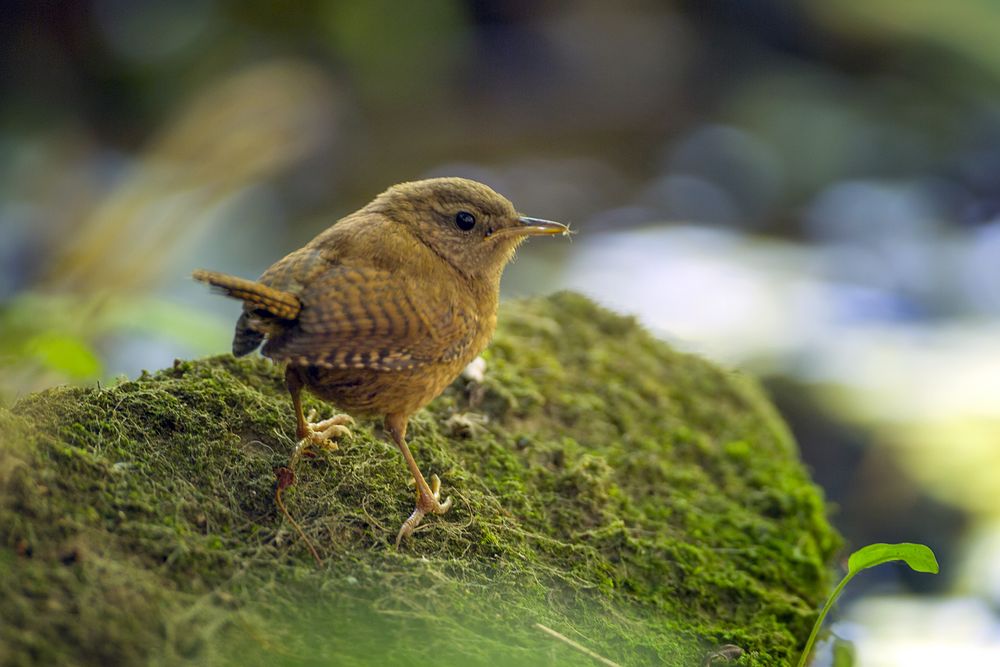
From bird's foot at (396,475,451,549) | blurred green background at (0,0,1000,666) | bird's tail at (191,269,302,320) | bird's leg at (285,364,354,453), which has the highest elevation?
blurred green background at (0,0,1000,666)

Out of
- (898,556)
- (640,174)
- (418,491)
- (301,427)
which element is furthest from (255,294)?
(640,174)

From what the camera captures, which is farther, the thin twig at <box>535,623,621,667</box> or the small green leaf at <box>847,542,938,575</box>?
the small green leaf at <box>847,542,938,575</box>

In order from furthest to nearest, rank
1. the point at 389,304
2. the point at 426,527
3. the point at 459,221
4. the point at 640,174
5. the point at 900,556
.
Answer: the point at 640,174
the point at 459,221
the point at 389,304
the point at 426,527
the point at 900,556

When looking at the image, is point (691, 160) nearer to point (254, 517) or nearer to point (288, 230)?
point (288, 230)

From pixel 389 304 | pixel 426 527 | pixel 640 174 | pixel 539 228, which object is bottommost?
pixel 426 527

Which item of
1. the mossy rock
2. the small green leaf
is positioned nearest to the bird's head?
the mossy rock

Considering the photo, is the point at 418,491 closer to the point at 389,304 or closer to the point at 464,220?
the point at 389,304

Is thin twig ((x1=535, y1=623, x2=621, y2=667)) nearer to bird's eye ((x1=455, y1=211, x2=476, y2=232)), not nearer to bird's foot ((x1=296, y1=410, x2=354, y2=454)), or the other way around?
bird's foot ((x1=296, y1=410, x2=354, y2=454))

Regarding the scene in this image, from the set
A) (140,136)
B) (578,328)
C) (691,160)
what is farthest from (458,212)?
(691,160)
